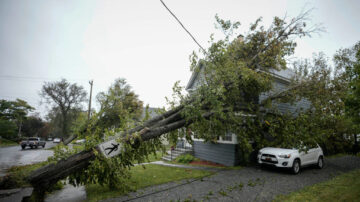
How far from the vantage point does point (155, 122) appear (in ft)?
21.4

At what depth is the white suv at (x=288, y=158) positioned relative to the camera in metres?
7.23

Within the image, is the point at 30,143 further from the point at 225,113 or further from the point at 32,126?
the point at 32,126

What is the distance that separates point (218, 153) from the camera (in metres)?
10.4

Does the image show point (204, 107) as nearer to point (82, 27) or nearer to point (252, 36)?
point (252, 36)

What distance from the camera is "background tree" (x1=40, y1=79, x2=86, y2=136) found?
3162 cm

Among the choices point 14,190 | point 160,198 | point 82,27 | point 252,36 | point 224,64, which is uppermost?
point 82,27

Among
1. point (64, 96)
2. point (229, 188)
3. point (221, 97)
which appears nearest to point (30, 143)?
point (64, 96)

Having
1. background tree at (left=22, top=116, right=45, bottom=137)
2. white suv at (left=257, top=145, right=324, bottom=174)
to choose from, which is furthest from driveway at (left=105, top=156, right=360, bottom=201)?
background tree at (left=22, top=116, right=45, bottom=137)

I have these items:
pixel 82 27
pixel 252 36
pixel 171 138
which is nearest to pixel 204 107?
pixel 171 138

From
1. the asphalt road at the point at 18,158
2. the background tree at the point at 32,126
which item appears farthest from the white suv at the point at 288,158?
the background tree at the point at 32,126

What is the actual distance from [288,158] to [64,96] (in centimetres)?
3779

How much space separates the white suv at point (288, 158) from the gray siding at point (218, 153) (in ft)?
5.53

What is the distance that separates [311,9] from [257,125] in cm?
596

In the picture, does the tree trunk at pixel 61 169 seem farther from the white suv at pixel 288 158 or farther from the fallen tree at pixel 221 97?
the white suv at pixel 288 158
